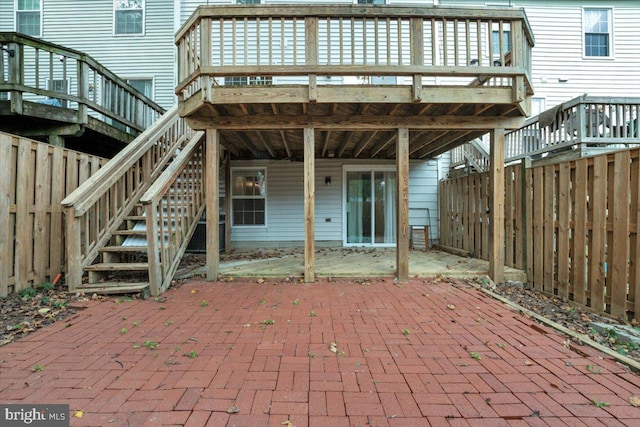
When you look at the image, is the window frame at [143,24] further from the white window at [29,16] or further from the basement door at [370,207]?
the basement door at [370,207]

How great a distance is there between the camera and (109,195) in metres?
4.69

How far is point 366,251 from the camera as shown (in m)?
7.52

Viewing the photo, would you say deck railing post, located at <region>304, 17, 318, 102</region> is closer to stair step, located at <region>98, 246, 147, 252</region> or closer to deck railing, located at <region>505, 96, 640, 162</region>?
stair step, located at <region>98, 246, 147, 252</region>

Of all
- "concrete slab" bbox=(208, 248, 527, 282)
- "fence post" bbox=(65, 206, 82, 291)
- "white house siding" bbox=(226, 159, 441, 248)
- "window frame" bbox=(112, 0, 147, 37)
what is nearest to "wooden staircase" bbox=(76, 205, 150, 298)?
"fence post" bbox=(65, 206, 82, 291)

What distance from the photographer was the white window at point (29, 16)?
29.9 ft

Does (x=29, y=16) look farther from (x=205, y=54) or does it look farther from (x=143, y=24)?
(x=205, y=54)

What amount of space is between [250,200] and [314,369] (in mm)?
6682

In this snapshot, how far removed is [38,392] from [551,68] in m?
12.7

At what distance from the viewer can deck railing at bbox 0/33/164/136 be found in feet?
16.4

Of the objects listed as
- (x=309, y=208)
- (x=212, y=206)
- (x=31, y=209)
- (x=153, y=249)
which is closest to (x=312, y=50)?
(x=309, y=208)

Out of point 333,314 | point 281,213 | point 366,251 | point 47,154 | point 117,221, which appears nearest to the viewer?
point 333,314

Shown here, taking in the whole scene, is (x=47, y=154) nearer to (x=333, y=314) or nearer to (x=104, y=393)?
(x=104, y=393)

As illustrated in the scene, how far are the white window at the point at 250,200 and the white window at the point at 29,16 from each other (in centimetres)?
765

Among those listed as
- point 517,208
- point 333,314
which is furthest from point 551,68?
point 333,314
